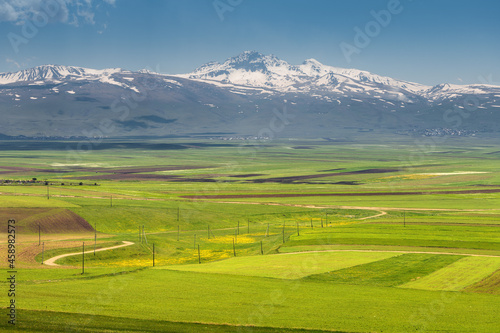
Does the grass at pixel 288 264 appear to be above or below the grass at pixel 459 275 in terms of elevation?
above

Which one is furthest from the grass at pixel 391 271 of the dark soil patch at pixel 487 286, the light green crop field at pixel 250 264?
the dark soil patch at pixel 487 286

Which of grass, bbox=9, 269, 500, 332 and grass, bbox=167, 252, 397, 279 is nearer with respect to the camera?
grass, bbox=9, 269, 500, 332

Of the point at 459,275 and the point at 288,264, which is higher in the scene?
the point at 288,264

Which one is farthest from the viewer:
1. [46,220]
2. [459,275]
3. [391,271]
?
[46,220]

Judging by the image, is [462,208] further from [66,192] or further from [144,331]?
[144,331]

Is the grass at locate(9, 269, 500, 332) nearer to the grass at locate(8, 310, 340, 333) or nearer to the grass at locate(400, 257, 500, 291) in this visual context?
the grass at locate(8, 310, 340, 333)

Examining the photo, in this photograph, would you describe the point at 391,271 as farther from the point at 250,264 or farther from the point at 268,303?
the point at 268,303

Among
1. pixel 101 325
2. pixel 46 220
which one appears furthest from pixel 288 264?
pixel 46 220

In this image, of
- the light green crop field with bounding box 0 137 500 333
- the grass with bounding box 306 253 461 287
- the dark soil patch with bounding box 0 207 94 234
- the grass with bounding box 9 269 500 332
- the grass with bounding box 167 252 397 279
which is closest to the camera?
the grass with bounding box 9 269 500 332

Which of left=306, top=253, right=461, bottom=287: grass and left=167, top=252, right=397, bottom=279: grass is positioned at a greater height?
left=167, top=252, right=397, bottom=279: grass

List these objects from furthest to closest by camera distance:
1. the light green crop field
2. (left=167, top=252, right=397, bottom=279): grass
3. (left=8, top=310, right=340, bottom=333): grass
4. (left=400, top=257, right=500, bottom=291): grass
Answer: (left=167, top=252, right=397, bottom=279): grass
(left=400, top=257, right=500, bottom=291): grass
the light green crop field
(left=8, top=310, right=340, bottom=333): grass

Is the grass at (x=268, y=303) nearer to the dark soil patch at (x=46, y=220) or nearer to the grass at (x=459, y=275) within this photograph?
the grass at (x=459, y=275)

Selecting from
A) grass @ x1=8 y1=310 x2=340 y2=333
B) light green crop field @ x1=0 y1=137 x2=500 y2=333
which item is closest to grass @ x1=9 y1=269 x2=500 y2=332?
light green crop field @ x1=0 y1=137 x2=500 y2=333

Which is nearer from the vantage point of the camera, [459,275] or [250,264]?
[459,275]
